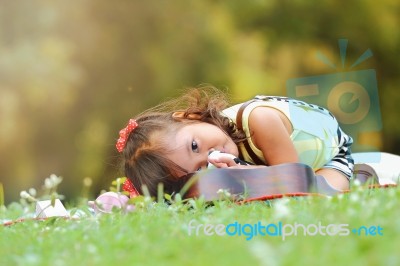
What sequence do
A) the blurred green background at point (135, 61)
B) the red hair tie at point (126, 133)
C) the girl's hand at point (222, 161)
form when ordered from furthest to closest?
the blurred green background at point (135, 61) < the red hair tie at point (126, 133) < the girl's hand at point (222, 161)

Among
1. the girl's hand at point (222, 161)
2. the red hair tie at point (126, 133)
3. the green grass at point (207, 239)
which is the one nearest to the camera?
the green grass at point (207, 239)

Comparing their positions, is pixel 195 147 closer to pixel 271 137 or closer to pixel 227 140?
pixel 227 140

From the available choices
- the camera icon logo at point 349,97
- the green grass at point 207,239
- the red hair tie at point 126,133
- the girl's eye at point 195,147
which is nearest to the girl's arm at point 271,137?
the girl's eye at point 195,147

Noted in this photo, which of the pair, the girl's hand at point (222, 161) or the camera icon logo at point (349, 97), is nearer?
the girl's hand at point (222, 161)

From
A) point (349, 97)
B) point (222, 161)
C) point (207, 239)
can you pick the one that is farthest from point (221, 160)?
point (349, 97)

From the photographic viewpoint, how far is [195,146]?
2498mm

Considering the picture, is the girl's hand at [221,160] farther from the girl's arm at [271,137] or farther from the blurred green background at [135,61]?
the blurred green background at [135,61]

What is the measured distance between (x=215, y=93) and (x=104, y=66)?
2.95 meters

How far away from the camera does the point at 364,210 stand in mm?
1334

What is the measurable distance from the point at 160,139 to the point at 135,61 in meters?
3.42

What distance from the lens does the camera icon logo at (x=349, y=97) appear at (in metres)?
4.41

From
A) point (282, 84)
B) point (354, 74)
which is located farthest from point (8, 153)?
point (354, 74)

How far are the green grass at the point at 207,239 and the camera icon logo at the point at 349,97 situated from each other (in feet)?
8.56

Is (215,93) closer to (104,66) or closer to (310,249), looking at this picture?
(310,249)
